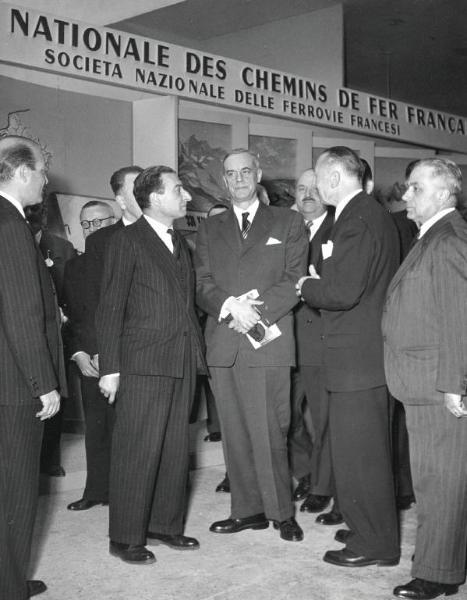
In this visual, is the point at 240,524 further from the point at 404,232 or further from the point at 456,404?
the point at 404,232

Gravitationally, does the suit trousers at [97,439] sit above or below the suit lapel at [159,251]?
below

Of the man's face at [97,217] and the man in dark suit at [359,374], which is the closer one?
the man in dark suit at [359,374]

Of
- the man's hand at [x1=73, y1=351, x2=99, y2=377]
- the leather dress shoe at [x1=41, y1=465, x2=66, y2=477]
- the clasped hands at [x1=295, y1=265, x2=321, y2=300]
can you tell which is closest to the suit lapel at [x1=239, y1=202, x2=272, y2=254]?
the clasped hands at [x1=295, y1=265, x2=321, y2=300]

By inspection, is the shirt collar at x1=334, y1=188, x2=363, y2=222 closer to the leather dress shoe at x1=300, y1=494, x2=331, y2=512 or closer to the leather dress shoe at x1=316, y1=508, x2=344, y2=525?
the leather dress shoe at x1=316, y1=508, x2=344, y2=525

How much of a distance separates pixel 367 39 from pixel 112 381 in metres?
7.89

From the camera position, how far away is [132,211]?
4.26m

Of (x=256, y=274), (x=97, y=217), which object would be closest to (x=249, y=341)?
(x=256, y=274)

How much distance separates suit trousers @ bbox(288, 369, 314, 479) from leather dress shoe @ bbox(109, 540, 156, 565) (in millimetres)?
1523

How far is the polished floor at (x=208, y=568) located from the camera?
9.86 ft

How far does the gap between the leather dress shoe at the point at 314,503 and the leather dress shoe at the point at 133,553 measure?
1.10m

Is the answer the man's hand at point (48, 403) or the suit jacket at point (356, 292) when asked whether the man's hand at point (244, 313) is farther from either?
the man's hand at point (48, 403)

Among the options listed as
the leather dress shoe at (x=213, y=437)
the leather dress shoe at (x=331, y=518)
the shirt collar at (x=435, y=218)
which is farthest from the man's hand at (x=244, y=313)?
the leather dress shoe at (x=213, y=437)

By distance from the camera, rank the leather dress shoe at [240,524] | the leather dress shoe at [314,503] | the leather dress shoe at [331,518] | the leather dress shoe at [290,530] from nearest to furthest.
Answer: the leather dress shoe at [290,530]
the leather dress shoe at [240,524]
the leather dress shoe at [331,518]
the leather dress shoe at [314,503]

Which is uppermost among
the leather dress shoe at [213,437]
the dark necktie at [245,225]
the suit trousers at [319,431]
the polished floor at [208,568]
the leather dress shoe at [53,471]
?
the dark necktie at [245,225]
